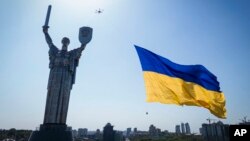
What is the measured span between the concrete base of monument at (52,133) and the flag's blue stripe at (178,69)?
751 cm

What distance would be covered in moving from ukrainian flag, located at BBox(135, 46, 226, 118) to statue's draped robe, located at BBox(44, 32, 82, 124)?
786 cm

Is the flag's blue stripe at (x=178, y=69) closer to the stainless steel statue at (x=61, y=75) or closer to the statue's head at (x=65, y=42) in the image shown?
the stainless steel statue at (x=61, y=75)

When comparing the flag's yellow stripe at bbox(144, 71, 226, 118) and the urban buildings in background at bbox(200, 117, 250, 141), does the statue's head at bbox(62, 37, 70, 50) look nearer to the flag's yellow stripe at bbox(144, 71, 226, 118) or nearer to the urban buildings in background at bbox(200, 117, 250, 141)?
the flag's yellow stripe at bbox(144, 71, 226, 118)

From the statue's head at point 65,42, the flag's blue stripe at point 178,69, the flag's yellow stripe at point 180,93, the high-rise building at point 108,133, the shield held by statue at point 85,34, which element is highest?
the shield held by statue at point 85,34

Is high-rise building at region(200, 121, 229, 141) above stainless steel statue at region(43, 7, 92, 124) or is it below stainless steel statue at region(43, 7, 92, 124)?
below

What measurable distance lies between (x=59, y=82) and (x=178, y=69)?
28.0ft

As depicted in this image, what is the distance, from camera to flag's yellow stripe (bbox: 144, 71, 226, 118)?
32.0ft

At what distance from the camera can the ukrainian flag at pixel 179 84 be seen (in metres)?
9.92

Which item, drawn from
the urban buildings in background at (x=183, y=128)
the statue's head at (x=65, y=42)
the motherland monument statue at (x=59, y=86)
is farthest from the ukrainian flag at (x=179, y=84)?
the urban buildings in background at (x=183, y=128)

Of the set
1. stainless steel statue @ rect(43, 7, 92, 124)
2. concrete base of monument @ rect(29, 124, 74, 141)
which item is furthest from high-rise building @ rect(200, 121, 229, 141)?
concrete base of monument @ rect(29, 124, 74, 141)

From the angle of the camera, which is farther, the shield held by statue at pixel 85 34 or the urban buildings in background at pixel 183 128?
the urban buildings in background at pixel 183 128

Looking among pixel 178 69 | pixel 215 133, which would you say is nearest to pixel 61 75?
pixel 178 69

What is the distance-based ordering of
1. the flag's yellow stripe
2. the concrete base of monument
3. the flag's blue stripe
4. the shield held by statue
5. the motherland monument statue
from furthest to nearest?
the shield held by statue
the motherland monument statue
the concrete base of monument
the flag's blue stripe
the flag's yellow stripe

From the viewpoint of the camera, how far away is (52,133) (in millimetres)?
14875
